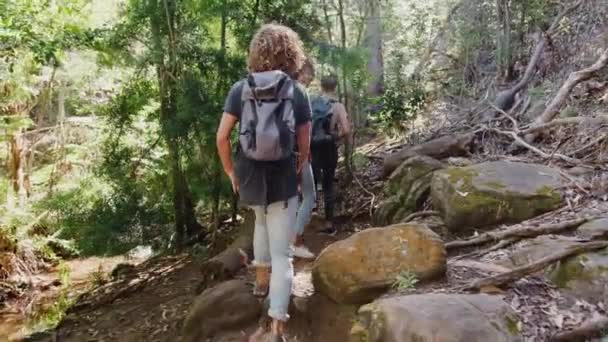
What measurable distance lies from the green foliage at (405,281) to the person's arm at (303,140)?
938 mm

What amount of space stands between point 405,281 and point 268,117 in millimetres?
1350

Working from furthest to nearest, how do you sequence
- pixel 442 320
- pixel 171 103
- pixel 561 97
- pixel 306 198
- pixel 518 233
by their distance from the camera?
pixel 171 103, pixel 561 97, pixel 306 198, pixel 518 233, pixel 442 320

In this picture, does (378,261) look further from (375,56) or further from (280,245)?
(375,56)

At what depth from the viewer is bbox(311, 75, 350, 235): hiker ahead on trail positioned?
5.39 meters

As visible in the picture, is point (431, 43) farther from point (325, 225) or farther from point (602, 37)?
point (325, 225)

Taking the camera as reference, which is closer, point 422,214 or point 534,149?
point 422,214

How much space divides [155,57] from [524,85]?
196 inches

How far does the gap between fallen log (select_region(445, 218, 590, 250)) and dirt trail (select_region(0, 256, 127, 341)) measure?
216 inches

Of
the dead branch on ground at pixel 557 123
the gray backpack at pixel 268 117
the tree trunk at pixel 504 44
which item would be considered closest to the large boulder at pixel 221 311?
the gray backpack at pixel 268 117

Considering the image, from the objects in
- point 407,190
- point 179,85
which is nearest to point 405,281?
point 407,190

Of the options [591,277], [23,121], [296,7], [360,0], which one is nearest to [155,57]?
[296,7]

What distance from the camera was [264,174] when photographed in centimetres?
320

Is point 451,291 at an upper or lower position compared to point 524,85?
lower

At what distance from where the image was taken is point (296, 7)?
639 centimetres
